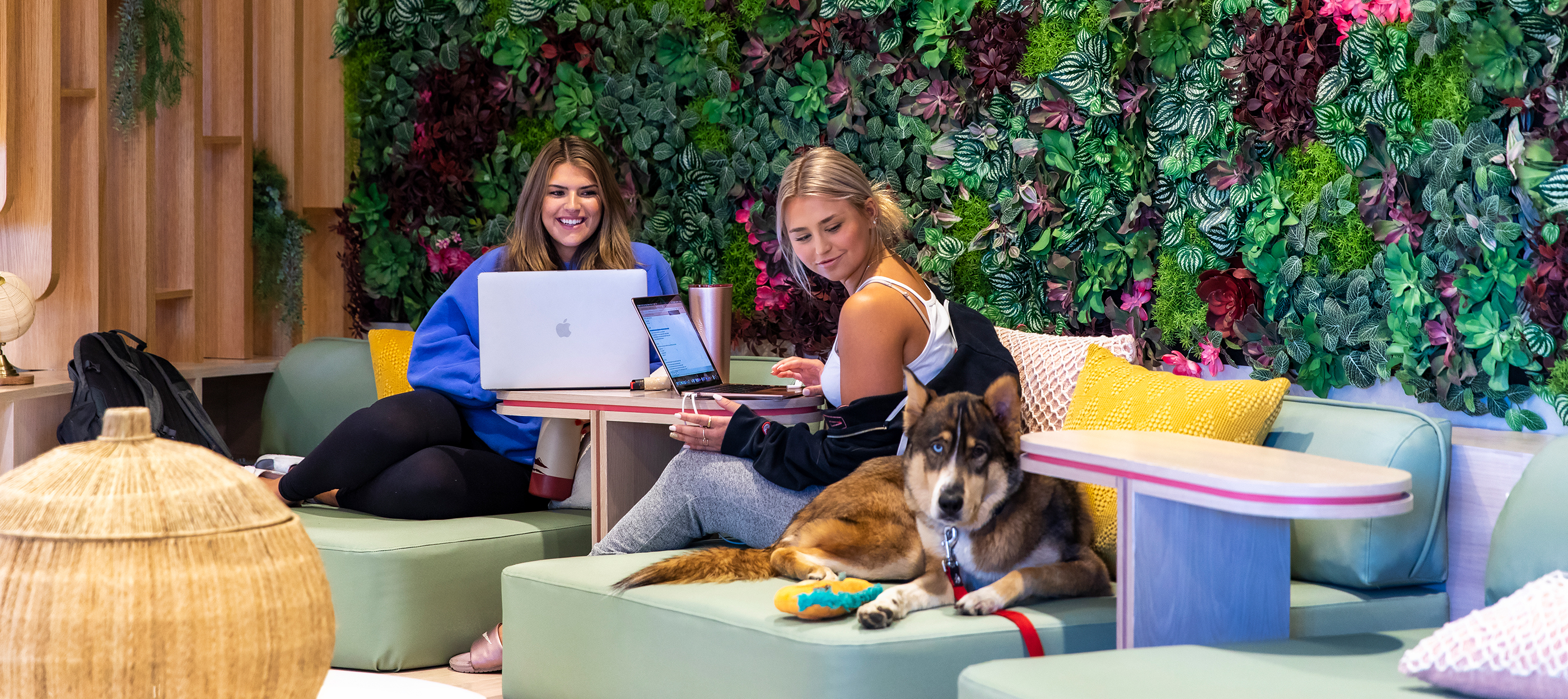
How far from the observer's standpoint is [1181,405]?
2.36m

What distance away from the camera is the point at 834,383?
263 centimetres

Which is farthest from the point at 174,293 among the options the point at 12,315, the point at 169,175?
the point at 12,315

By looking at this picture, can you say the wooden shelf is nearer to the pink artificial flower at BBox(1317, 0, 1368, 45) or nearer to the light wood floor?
the light wood floor

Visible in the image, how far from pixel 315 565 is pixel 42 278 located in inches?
112

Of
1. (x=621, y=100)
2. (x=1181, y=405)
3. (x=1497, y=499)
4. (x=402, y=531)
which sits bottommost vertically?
(x=402, y=531)

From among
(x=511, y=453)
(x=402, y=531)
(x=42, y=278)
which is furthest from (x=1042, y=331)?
(x=42, y=278)

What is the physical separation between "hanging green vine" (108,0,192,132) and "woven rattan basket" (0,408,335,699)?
3050 mm

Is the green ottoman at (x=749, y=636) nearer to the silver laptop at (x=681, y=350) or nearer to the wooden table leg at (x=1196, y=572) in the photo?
the wooden table leg at (x=1196, y=572)

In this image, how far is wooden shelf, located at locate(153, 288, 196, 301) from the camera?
412 cm

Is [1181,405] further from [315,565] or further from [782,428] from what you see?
[315,565]

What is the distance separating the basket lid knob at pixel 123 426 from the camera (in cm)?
129

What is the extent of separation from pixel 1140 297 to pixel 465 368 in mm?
1758

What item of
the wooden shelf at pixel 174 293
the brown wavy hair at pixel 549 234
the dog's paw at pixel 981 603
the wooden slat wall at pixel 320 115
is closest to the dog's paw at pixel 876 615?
the dog's paw at pixel 981 603

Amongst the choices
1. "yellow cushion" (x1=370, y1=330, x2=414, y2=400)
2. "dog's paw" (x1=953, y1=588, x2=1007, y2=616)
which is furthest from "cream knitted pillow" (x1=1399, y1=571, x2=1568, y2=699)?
"yellow cushion" (x1=370, y1=330, x2=414, y2=400)
